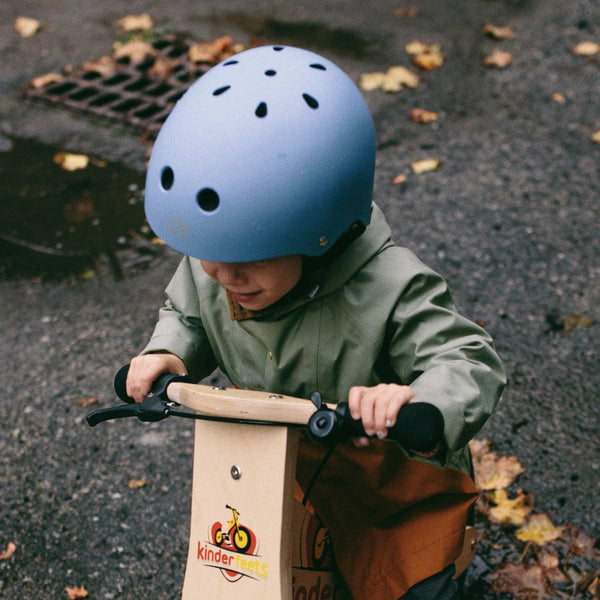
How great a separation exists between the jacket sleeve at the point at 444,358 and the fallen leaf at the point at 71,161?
3.31 meters

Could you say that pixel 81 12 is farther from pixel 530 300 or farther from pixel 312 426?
pixel 312 426

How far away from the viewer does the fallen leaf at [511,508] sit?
2.82 m

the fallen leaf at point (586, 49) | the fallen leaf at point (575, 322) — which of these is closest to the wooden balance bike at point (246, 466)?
the fallen leaf at point (575, 322)

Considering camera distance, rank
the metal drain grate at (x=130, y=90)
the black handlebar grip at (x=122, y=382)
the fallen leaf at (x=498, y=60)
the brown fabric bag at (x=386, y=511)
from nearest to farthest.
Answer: the black handlebar grip at (x=122, y=382) → the brown fabric bag at (x=386, y=511) → the metal drain grate at (x=130, y=90) → the fallen leaf at (x=498, y=60)

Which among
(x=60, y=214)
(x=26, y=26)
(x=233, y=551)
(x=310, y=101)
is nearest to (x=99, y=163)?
(x=60, y=214)

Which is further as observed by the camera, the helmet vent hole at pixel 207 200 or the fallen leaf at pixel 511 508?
the fallen leaf at pixel 511 508

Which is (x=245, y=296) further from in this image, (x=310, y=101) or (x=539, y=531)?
(x=539, y=531)

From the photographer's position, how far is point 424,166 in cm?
460

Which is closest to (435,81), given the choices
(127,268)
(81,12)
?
(127,268)

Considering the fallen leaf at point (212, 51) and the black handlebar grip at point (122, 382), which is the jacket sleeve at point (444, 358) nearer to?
the black handlebar grip at point (122, 382)

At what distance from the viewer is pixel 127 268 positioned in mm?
4062

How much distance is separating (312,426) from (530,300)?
2445 millimetres

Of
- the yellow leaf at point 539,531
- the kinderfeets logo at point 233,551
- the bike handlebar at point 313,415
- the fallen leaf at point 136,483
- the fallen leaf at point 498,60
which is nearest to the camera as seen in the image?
the bike handlebar at point 313,415

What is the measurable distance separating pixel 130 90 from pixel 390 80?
172 cm
